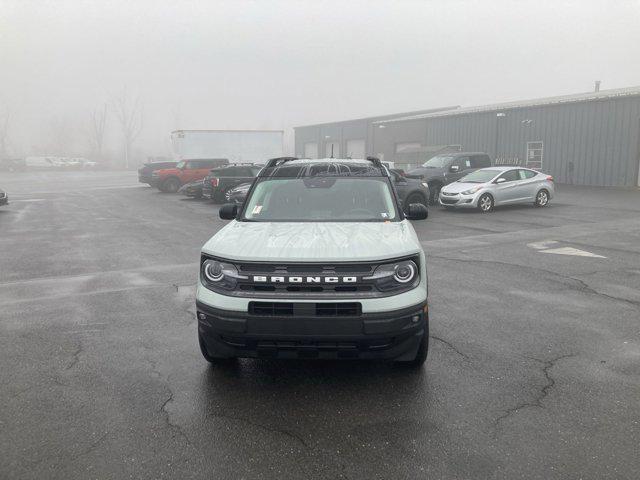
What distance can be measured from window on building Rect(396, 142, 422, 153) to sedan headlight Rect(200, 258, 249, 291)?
117ft

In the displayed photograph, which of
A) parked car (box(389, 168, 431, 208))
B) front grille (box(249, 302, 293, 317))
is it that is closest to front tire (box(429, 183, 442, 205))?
parked car (box(389, 168, 431, 208))

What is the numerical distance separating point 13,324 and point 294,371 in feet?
11.4

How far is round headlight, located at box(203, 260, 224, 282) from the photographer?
409 cm

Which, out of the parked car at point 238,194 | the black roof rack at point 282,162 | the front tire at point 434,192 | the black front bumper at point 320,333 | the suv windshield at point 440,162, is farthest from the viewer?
the suv windshield at point 440,162

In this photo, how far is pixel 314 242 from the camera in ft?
13.7

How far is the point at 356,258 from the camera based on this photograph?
153 inches

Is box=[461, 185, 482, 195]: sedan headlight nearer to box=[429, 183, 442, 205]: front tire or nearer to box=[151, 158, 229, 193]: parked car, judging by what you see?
box=[429, 183, 442, 205]: front tire

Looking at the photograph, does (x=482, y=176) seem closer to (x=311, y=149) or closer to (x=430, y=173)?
(x=430, y=173)

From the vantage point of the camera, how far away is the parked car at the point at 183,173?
27359 millimetres

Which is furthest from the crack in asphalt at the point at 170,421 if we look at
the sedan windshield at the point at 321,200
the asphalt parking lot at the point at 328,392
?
the sedan windshield at the point at 321,200

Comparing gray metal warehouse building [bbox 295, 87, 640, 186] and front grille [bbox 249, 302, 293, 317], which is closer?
front grille [bbox 249, 302, 293, 317]

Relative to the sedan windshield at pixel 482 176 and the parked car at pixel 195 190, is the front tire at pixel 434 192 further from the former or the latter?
the parked car at pixel 195 190

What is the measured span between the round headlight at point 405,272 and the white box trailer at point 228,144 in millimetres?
27965

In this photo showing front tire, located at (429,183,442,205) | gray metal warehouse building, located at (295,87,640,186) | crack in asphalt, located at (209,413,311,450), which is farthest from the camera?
gray metal warehouse building, located at (295,87,640,186)
